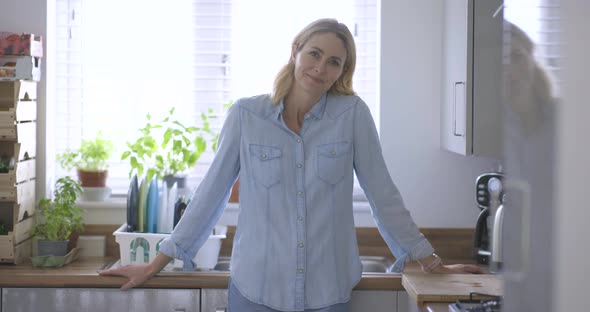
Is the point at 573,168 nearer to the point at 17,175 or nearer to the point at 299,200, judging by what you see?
the point at 299,200

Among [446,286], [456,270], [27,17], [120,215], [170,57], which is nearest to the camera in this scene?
[446,286]

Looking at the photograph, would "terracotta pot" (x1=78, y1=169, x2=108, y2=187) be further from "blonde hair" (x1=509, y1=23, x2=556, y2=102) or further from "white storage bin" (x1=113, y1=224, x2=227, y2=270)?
"blonde hair" (x1=509, y1=23, x2=556, y2=102)

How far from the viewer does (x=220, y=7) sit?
3447 millimetres

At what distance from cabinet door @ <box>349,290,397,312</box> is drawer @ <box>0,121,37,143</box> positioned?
4.40 feet

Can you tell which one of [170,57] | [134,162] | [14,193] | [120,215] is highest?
[170,57]

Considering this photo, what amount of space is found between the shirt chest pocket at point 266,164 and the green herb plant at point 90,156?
3.69 ft

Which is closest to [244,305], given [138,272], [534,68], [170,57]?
[138,272]

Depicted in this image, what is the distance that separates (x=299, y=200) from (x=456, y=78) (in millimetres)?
890

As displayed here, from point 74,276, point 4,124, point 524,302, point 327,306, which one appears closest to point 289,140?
point 327,306

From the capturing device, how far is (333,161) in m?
2.40

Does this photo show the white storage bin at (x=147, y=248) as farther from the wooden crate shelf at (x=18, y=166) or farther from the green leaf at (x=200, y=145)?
the green leaf at (x=200, y=145)

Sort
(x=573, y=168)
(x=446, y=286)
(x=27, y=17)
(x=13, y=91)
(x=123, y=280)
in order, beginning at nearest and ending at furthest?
(x=573, y=168) → (x=446, y=286) → (x=123, y=280) → (x=13, y=91) → (x=27, y=17)

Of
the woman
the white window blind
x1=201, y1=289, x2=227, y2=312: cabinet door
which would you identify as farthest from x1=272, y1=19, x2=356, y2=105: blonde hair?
the white window blind

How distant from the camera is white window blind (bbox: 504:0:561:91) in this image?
72 cm
